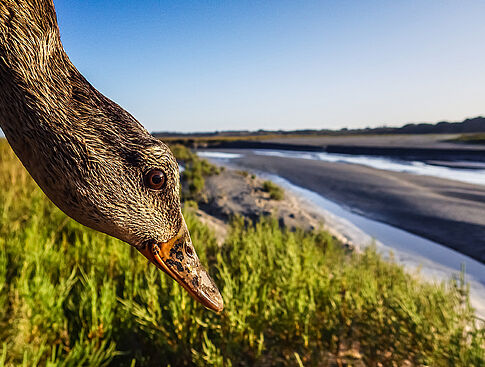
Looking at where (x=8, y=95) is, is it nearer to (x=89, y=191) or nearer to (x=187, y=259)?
(x=89, y=191)

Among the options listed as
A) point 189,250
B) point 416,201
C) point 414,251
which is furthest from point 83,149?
point 416,201

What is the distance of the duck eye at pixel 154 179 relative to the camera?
600mm

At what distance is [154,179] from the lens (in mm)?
608

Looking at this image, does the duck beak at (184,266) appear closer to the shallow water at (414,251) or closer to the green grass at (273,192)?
the shallow water at (414,251)

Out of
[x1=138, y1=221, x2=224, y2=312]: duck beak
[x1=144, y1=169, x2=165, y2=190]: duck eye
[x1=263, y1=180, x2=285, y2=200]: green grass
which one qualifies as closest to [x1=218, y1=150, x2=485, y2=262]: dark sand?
[x1=263, y1=180, x2=285, y2=200]: green grass

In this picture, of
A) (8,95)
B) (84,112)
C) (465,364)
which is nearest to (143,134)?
(84,112)

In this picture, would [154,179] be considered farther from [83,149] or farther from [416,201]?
[416,201]

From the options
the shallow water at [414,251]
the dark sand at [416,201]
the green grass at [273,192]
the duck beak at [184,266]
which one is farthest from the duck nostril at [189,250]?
the green grass at [273,192]

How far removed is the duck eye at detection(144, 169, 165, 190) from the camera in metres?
0.60

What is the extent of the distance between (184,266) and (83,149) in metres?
0.33

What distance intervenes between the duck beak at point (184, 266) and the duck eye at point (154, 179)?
116 mm

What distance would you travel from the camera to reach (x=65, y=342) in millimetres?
1786

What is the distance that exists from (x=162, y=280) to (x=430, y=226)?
301 inches

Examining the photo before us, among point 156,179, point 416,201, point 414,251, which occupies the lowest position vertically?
point 414,251
